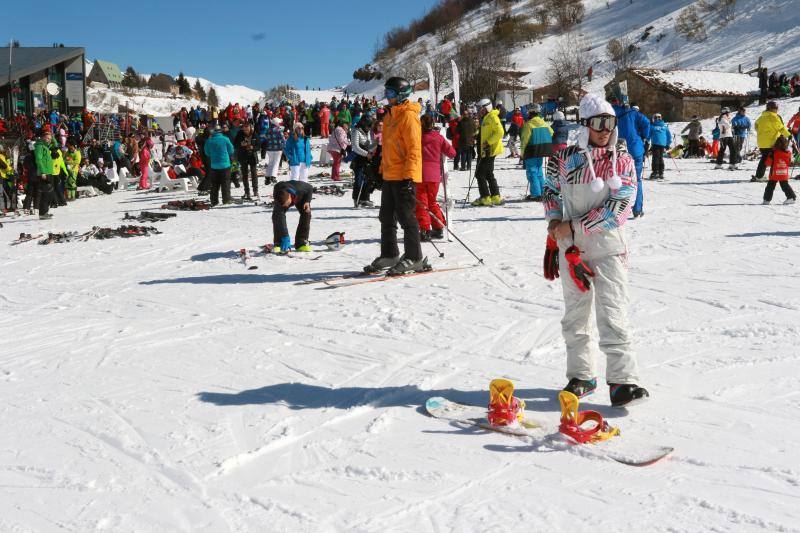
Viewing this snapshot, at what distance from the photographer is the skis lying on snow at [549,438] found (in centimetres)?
310

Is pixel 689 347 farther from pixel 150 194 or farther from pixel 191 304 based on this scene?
pixel 150 194

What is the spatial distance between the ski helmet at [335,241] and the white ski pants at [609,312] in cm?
534

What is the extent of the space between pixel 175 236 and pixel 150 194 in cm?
776

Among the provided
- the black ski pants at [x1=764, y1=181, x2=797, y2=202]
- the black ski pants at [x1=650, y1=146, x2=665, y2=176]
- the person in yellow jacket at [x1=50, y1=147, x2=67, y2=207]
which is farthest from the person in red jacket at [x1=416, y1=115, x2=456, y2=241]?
the black ski pants at [x1=650, y1=146, x2=665, y2=176]

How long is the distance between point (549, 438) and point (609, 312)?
29.3 inches

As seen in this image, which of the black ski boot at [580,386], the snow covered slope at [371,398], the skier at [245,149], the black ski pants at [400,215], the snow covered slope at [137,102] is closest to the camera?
the snow covered slope at [371,398]

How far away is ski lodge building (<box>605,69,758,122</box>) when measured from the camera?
113 feet

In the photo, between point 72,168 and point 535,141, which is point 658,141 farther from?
point 72,168

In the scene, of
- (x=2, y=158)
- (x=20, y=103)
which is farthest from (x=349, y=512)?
(x=20, y=103)

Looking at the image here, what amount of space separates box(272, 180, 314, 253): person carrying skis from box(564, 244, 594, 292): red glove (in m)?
5.04

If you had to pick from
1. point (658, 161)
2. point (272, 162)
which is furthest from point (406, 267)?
point (658, 161)

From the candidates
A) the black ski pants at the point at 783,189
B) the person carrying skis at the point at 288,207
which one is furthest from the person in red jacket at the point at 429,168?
the black ski pants at the point at 783,189

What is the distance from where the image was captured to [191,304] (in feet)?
21.2

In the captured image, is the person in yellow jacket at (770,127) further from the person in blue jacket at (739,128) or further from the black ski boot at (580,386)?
the black ski boot at (580,386)
